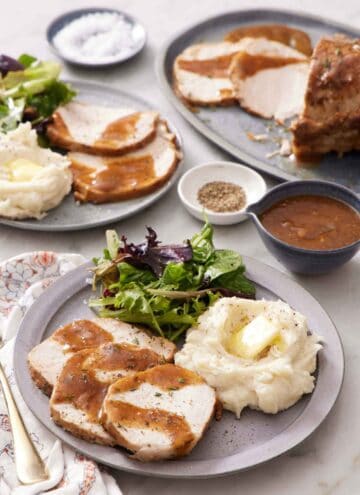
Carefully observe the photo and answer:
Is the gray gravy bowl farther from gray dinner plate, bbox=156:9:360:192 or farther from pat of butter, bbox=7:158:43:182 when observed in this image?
pat of butter, bbox=7:158:43:182

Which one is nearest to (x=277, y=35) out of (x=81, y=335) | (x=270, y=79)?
(x=270, y=79)

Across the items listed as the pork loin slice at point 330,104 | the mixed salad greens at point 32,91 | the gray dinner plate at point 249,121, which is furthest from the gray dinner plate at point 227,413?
the mixed salad greens at point 32,91

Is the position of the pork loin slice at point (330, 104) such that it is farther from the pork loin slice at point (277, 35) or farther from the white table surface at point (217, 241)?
the pork loin slice at point (277, 35)

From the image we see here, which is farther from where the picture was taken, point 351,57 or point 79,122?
point 79,122

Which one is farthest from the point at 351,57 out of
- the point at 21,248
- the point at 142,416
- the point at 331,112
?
the point at 142,416

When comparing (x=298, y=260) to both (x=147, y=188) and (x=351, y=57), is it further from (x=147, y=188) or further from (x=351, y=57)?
(x=351, y=57)

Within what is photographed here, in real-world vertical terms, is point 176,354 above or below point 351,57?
below

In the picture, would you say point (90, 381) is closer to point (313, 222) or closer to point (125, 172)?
point (313, 222)
